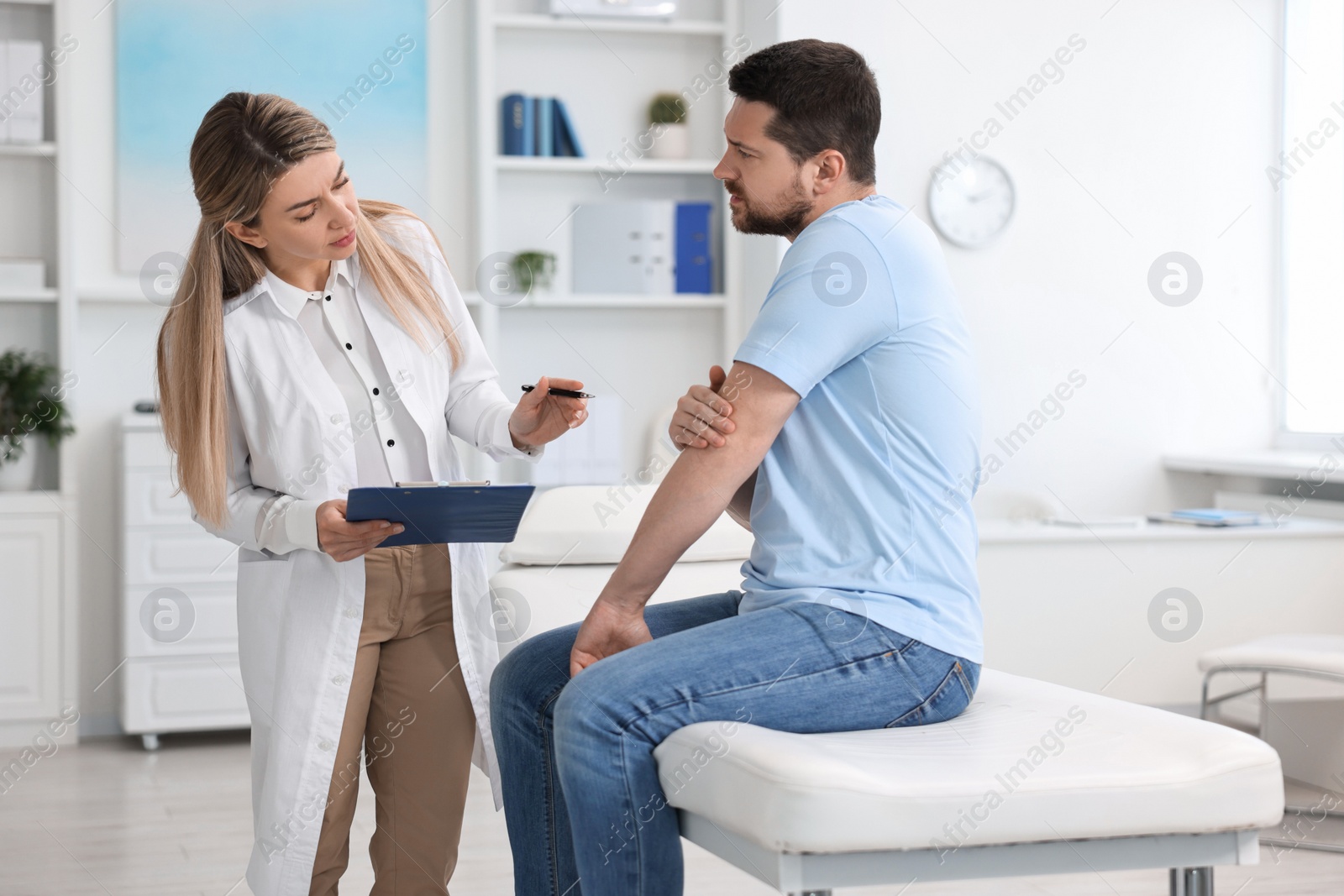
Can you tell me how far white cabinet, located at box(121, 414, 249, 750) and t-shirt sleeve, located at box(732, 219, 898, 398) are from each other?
8.21ft

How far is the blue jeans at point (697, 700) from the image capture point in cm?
129

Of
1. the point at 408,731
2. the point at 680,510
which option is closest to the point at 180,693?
the point at 408,731

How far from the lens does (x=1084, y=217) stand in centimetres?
407

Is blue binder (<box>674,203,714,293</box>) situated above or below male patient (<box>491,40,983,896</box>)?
above

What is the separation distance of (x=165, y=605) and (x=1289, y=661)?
109 inches

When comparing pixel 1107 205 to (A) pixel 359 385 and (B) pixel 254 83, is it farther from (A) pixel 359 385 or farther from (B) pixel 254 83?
(A) pixel 359 385

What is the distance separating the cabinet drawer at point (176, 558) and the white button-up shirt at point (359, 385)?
1.98m

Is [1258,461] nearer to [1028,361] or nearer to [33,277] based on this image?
[1028,361]

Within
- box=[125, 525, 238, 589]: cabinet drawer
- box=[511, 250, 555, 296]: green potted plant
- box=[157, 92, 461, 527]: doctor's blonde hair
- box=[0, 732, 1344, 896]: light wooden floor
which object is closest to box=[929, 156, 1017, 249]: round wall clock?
box=[511, 250, 555, 296]: green potted plant

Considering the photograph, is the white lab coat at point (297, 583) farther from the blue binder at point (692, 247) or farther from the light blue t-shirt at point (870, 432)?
the blue binder at point (692, 247)

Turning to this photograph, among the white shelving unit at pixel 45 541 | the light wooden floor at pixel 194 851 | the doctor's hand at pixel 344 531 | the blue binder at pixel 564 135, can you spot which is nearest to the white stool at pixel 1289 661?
the light wooden floor at pixel 194 851

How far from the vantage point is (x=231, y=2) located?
3.78m

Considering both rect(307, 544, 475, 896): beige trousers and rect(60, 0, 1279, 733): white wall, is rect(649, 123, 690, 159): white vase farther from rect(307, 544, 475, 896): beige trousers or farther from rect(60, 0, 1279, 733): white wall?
rect(307, 544, 475, 896): beige trousers

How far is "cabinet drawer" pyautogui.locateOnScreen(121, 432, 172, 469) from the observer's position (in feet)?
11.3
